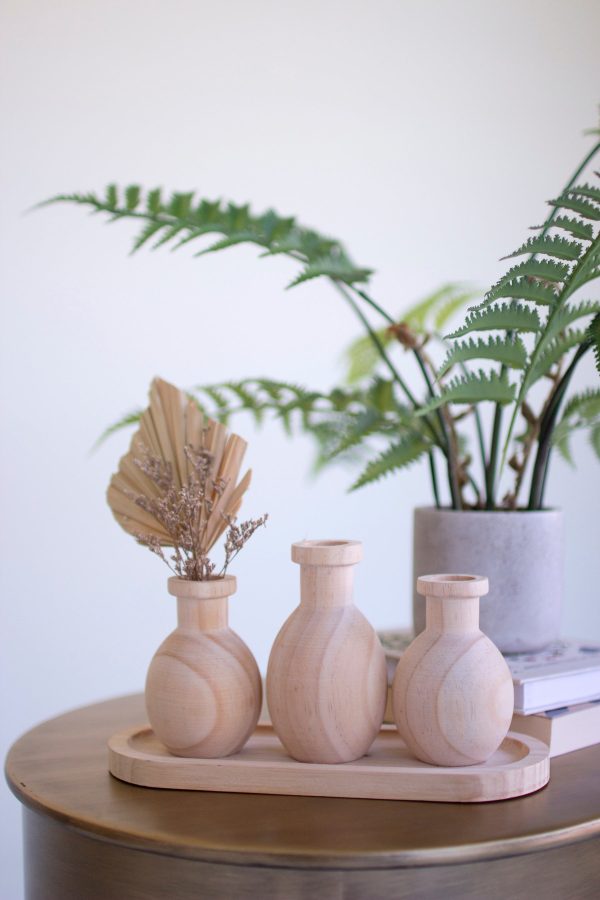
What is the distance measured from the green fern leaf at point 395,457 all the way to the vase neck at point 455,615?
23 cm

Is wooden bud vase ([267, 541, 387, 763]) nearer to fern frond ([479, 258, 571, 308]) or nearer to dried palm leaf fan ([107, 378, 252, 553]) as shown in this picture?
dried palm leaf fan ([107, 378, 252, 553])

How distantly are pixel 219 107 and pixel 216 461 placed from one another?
114cm

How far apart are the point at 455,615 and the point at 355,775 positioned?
120 mm

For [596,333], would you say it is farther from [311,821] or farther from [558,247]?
[311,821]

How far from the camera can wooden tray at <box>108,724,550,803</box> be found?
24.3 inches

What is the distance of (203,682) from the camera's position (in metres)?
0.65

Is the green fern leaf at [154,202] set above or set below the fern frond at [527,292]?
above

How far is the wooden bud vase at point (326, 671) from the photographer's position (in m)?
0.63

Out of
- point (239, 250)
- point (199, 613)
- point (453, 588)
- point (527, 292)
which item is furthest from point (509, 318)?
point (239, 250)

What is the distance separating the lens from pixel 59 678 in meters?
1.58

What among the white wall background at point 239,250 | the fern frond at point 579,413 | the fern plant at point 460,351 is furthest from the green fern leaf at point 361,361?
the white wall background at point 239,250

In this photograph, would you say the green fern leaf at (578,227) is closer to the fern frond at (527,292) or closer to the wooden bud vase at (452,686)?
the fern frond at (527,292)

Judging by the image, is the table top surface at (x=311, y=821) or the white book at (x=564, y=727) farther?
the white book at (x=564, y=727)

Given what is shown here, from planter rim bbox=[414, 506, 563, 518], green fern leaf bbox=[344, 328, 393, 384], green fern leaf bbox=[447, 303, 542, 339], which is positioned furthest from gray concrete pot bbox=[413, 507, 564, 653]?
green fern leaf bbox=[344, 328, 393, 384]
